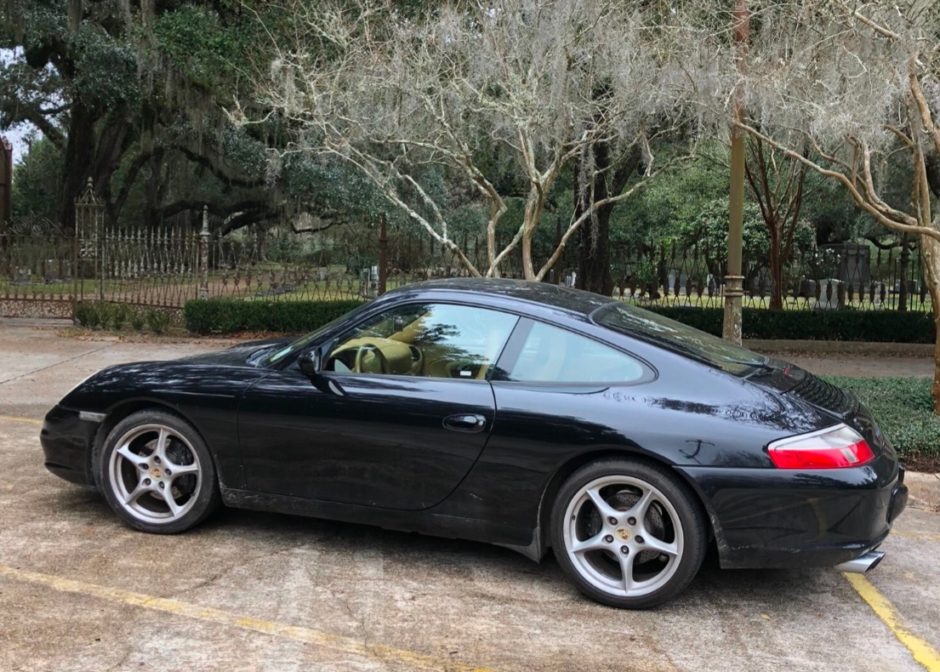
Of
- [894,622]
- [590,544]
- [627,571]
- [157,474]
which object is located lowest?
[894,622]

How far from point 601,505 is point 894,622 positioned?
1.40m

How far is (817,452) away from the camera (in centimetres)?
360

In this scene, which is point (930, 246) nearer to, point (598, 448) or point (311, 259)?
point (598, 448)

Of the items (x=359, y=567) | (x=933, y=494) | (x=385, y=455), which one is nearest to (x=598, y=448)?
(x=385, y=455)

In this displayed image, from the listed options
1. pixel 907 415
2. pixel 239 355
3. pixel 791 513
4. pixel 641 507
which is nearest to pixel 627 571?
pixel 641 507

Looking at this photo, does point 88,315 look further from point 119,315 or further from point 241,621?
point 241,621

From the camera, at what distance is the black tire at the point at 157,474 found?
4449mm

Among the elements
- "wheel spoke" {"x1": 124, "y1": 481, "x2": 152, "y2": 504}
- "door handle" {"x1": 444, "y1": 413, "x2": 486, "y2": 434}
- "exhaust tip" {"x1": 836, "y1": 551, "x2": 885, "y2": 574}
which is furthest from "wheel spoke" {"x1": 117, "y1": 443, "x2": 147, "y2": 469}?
"exhaust tip" {"x1": 836, "y1": 551, "x2": 885, "y2": 574}

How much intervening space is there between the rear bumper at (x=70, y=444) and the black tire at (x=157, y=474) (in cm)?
11

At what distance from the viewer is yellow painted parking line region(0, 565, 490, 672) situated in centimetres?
329

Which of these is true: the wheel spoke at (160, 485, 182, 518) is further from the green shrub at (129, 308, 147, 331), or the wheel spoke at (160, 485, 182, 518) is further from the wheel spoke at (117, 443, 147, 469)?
the green shrub at (129, 308, 147, 331)

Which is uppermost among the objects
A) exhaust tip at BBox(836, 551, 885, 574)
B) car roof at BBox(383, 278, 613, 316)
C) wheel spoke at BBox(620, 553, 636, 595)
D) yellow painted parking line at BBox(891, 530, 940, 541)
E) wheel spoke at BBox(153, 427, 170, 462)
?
car roof at BBox(383, 278, 613, 316)

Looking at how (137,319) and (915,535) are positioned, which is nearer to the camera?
(915,535)

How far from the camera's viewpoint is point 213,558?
13.9 feet
